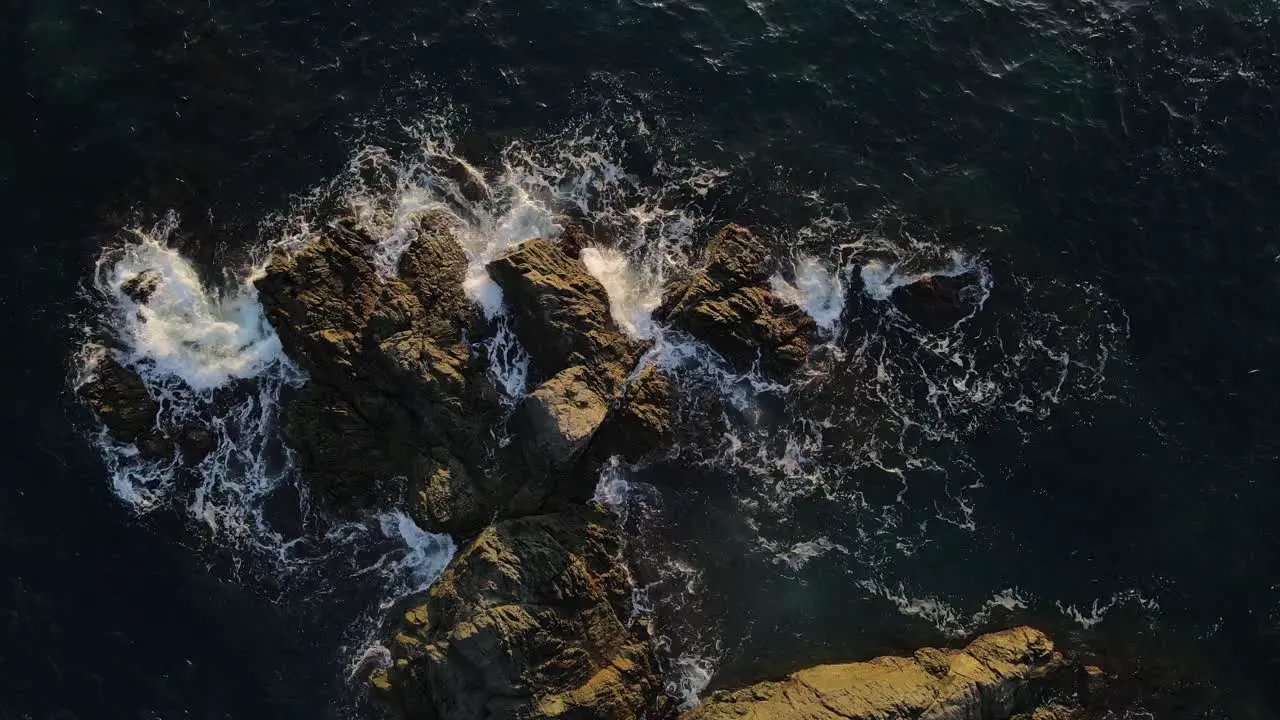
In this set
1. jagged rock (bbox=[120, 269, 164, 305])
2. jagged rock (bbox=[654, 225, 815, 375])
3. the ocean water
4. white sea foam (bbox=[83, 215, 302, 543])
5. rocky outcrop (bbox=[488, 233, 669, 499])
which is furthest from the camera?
jagged rock (bbox=[120, 269, 164, 305])

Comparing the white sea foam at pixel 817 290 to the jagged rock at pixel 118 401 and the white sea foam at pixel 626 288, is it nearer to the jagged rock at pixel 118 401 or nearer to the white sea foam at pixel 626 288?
the white sea foam at pixel 626 288

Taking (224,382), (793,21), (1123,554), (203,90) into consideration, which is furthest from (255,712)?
(793,21)

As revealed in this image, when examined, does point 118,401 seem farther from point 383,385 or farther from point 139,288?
point 383,385

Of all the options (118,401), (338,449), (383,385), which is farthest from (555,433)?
(118,401)

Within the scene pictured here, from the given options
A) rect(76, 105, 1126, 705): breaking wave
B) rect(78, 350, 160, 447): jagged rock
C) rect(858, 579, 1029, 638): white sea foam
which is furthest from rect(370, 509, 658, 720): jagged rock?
rect(78, 350, 160, 447): jagged rock

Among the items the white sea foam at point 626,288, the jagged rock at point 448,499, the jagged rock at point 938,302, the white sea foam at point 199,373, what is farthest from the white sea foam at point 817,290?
the white sea foam at point 199,373

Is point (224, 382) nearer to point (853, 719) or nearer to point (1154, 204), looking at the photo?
point (853, 719)

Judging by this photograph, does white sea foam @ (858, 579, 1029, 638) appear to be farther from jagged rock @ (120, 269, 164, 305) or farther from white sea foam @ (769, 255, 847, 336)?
jagged rock @ (120, 269, 164, 305)
